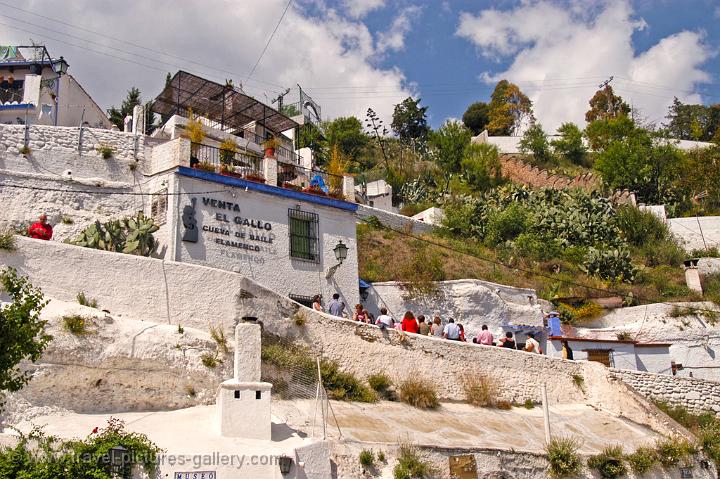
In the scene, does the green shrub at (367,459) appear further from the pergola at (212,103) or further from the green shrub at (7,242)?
the pergola at (212,103)

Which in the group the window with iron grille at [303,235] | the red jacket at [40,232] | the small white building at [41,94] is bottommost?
the red jacket at [40,232]

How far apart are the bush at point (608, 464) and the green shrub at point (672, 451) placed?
129cm

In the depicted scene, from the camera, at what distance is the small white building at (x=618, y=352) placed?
2289cm

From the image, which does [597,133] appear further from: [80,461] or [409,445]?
[80,461]

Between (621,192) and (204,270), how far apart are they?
3091cm

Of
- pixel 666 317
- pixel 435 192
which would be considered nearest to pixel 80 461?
pixel 666 317

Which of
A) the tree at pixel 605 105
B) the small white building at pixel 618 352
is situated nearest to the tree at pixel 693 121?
the tree at pixel 605 105

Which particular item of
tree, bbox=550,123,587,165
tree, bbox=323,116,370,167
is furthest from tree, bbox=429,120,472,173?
tree, bbox=550,123,587,165

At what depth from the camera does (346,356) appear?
58.7ft

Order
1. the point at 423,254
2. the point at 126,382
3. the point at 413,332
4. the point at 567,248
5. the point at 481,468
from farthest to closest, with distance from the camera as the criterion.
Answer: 1. the point at 567,248
2. the point at 423,254
3. the point at 413,332
4. the point at 481,468
5. the point at 126,382

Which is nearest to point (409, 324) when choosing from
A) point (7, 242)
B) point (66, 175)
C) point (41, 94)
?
point (7, 242)

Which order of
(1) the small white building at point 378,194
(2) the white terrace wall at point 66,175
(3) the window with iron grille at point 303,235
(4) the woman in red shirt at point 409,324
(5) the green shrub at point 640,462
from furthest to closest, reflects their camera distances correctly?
(1) the small white building at point 378,194
(3) the window with iron grille at point 303,235
(2) the white terrace wall at point 66,175
(4) the woman in red shirt at point 409,324
(5) the green shrub at point 640,462

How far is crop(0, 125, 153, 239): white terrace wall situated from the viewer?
21.3 meters

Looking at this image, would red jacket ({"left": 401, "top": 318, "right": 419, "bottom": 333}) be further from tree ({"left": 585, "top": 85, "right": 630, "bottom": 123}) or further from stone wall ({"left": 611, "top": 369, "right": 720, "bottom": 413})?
tree ({"left": 585, "top": 85, "right": 630, "bottom": 123})
